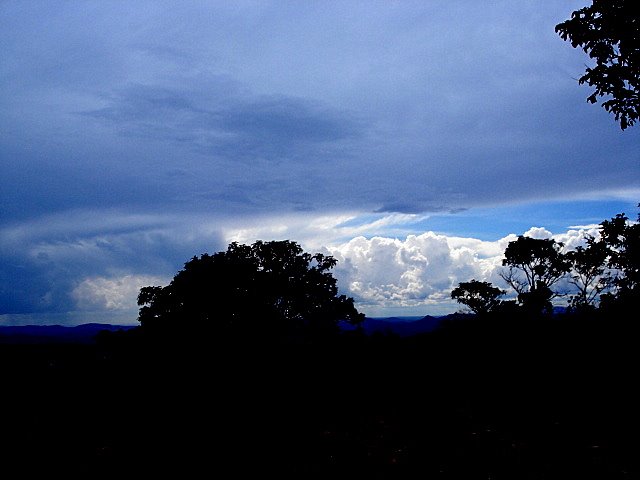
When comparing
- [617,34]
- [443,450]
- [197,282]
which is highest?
[617,34]

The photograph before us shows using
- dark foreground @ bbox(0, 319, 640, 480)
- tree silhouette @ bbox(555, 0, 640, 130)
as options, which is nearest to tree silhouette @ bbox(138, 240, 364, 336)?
dark foreground @ bbox(0, 319, 640, 480)

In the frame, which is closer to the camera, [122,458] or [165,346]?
[122,458]

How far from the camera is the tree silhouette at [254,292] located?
35.8 m

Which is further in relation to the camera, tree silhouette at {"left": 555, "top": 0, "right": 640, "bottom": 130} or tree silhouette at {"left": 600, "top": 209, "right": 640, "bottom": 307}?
tree silhouette at {"left": 600, "top": 209, "right": 640, "bottom": 307}

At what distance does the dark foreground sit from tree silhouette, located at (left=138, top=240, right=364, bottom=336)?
18399 millimetres

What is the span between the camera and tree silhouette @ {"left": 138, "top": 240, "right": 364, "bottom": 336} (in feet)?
117

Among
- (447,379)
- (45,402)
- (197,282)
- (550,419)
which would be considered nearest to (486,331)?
(447,379)

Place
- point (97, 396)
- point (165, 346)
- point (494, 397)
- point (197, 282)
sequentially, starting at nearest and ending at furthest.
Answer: point (494, 397) < point (97, 396) < point (165, 346) < point (197, 282)

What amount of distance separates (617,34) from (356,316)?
33741 millimetres

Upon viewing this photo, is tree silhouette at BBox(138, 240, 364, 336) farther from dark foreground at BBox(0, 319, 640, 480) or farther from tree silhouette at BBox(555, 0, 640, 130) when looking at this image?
tree silhouette at BBox(555, 0, 640, 130)

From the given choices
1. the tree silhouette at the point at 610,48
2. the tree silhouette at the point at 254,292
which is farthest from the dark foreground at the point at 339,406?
the tree silhouette at the point at 254,292

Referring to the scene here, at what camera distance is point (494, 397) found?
33.6 feet

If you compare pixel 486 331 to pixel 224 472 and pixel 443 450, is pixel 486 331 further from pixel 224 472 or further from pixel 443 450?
pixel 224 472

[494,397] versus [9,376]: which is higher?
[9,376]
